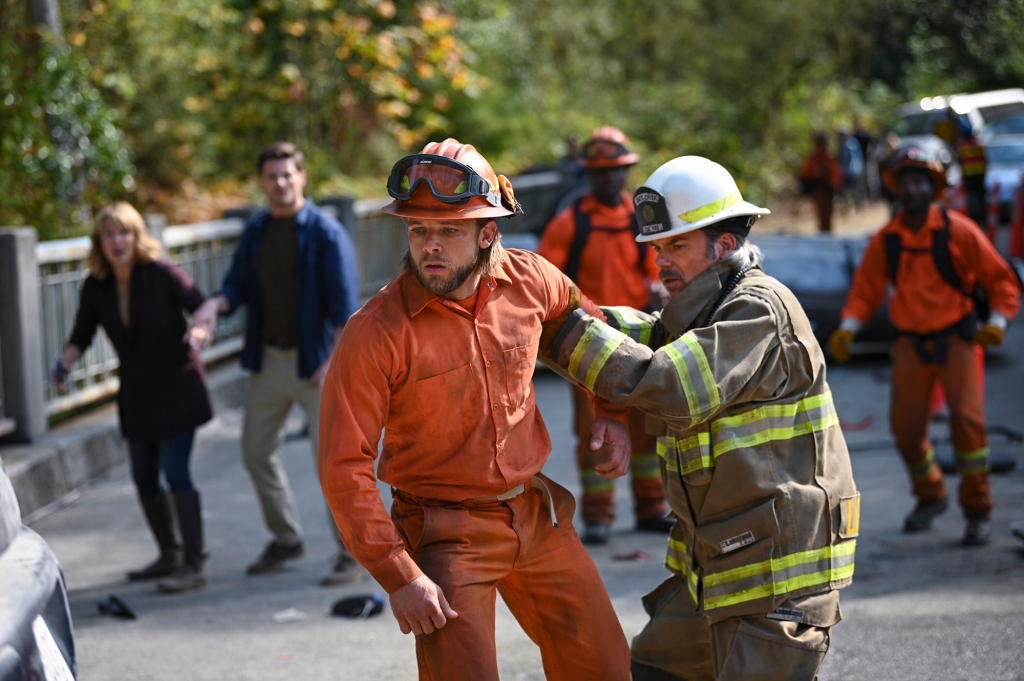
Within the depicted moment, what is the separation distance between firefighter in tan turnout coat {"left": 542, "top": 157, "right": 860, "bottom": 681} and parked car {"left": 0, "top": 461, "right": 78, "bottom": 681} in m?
1.51

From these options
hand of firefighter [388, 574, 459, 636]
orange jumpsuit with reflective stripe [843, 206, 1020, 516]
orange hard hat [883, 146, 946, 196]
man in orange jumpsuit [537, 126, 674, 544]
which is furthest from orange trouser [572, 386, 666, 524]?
hand of firefighter [388, 574, 459, 636]

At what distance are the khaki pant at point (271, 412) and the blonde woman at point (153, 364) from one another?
246 millimetres

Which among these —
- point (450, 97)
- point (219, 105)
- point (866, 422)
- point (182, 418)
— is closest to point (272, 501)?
point (182, 418)

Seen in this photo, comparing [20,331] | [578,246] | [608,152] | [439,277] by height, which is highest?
[608,152]

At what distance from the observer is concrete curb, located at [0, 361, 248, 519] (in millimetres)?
7141

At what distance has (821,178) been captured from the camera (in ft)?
67.4

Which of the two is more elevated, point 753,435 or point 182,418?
point 753,435

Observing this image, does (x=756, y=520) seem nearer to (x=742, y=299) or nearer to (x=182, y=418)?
(x=742, y=299)

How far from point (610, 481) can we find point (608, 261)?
127 cm

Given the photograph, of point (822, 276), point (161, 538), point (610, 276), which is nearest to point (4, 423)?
point (161, 538)

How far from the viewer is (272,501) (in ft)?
20.1

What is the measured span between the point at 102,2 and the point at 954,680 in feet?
38.1

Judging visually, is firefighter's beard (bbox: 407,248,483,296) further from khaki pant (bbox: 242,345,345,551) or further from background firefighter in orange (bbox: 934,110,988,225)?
background firefighter in orange (bbox: 934,110,988,225)

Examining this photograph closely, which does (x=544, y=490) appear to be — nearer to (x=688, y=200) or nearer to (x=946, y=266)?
(x=688, y=200)
